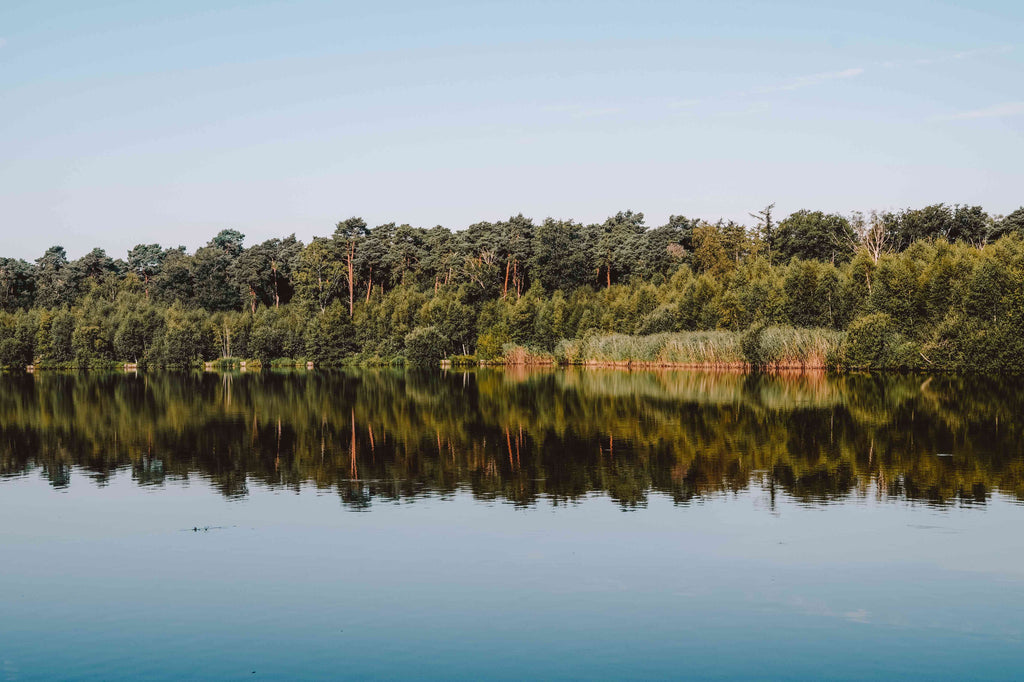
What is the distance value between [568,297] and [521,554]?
79.0 m

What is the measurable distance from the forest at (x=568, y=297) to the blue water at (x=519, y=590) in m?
45.3

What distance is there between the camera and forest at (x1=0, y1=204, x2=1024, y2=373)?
56.7 meters

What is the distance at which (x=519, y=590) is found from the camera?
994 cm

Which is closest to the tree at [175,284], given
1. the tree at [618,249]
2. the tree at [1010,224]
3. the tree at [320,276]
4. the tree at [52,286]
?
the tree at [52,286]

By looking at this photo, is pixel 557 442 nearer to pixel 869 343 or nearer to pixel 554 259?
pixel 869 343

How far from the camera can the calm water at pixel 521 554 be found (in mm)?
8180

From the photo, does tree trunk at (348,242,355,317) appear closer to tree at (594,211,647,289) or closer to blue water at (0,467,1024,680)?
tree at (594,211,647,289)

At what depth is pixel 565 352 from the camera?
7425 cm

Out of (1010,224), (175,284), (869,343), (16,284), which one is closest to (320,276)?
(175,284)

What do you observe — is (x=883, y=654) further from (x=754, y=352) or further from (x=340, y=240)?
(x=340, y=240)

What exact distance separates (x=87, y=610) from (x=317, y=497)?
6.15 metres

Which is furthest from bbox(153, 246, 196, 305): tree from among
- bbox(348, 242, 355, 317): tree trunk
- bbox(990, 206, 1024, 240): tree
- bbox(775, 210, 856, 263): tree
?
bbox(990, 206, 1024, 240): tree

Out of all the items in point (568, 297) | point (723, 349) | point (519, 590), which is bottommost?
point (519, 590)

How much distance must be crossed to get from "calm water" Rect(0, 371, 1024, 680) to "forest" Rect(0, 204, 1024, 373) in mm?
33946
